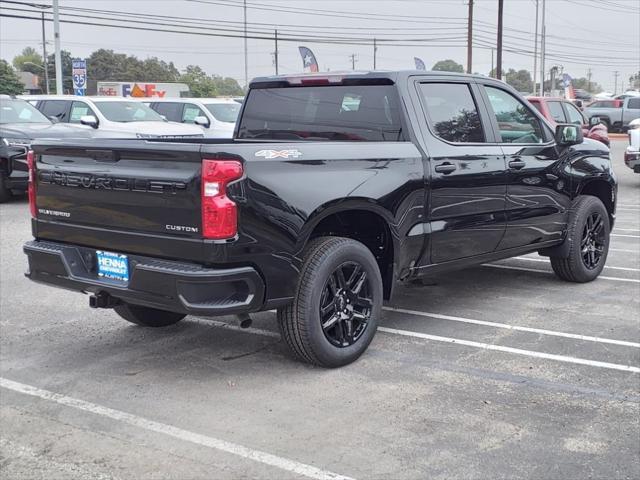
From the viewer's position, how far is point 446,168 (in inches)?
222

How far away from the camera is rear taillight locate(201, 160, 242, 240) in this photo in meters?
4.20

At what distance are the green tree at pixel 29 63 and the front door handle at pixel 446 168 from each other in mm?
101048

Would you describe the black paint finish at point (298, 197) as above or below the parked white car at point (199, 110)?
below

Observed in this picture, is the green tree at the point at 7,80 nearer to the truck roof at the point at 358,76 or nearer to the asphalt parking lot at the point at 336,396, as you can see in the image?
the truck roof at the point at 358,76

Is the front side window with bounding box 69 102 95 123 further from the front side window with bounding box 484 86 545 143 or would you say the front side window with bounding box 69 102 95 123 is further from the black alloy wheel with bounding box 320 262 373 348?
the black alloy wheel with bounding box 320 262 373 348

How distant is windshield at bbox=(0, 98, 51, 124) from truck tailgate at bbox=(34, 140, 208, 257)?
9824 millimetres

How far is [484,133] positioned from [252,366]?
266 cm

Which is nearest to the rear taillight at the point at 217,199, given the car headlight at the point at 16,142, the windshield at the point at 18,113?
the car headlight at the point at 16,142

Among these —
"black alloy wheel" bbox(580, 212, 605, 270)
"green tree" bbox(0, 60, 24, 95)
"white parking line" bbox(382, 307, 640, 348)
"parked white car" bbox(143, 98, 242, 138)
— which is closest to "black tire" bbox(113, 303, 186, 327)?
"white parking line" bbox(382, 307, 640, 348)

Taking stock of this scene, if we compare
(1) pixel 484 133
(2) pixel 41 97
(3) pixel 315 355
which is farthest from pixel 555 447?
(2) pixel 41 97

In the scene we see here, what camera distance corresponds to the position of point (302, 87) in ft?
19.5

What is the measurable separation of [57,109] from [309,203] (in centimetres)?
1349

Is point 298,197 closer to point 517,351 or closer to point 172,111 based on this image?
point 517,351

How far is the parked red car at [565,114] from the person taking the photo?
54.6ft
